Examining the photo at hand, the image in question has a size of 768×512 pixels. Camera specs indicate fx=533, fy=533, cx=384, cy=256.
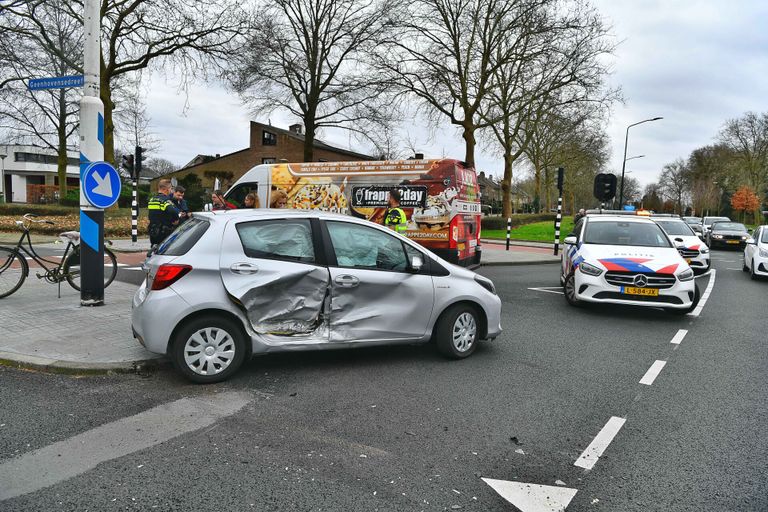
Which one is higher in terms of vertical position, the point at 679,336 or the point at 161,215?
the point at 161,215

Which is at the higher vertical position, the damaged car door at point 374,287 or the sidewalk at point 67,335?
the damaged car door at point 374,287

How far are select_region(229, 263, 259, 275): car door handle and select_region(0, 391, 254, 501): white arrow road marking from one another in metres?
1.03

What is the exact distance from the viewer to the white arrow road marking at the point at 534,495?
9.39 feet

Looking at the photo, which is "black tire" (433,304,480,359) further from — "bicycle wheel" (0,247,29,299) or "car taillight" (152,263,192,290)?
"bicycle wheel" (0,247,29,299)

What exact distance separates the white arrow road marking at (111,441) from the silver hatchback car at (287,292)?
494 millimetres

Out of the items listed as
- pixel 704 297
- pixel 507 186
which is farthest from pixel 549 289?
pixel 507 186

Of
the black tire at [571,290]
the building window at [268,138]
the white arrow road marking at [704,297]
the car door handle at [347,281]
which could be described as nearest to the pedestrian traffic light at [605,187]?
the white arrow road marking at [704,297]

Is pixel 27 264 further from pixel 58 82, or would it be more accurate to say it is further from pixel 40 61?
pixel 40 61

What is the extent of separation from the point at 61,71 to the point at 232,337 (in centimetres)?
2950

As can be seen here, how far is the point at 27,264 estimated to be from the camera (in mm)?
7891

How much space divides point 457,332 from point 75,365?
3639 mm

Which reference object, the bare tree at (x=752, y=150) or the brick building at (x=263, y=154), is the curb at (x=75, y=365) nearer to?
the brick building at (x=263, y=154)

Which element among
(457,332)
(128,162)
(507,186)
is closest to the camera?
(457,332)

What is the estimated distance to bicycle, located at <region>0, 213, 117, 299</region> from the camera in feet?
25.5
